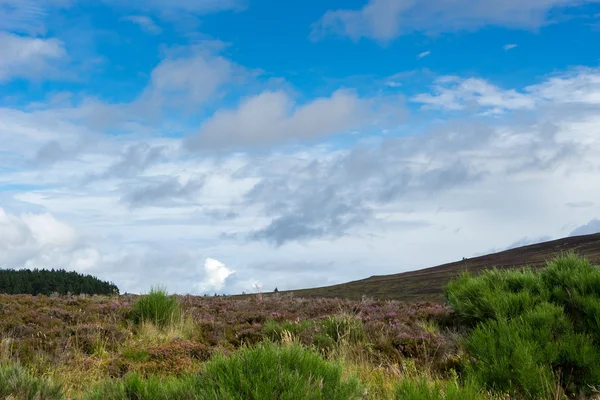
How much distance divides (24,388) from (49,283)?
26.9 m

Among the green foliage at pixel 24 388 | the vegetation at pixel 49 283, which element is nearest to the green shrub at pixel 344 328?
the green foliage at pixel 24 388

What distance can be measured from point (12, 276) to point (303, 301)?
67.4ft

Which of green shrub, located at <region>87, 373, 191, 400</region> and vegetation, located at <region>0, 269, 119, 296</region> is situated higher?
vegetation, located at <region>0, 269, 119, 296</region>

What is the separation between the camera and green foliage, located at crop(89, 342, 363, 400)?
14.7 feet

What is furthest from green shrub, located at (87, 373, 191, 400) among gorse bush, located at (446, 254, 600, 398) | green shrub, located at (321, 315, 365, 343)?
green shrub, located at (321, 315, 365, 343)

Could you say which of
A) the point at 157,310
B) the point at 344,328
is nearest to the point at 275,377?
the point at 344,328

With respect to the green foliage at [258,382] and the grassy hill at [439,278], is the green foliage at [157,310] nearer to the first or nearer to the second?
the green foliage at [258,382]

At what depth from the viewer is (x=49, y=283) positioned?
3036 cm

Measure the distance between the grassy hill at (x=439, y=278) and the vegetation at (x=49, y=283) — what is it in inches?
498

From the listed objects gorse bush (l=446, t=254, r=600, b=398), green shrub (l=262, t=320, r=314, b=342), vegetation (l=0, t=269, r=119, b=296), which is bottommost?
gorse bush (l=446, t=254, r=600, b=398)

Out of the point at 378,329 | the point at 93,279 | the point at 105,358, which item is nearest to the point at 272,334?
the point at 378,329

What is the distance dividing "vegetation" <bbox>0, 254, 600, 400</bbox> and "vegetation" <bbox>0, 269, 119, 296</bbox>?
53.1 ft

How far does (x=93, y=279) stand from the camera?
3225 cm

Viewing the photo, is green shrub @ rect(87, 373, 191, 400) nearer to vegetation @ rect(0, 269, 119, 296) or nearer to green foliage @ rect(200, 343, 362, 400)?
green foliage @ rect(200, 343, 362, 400)
